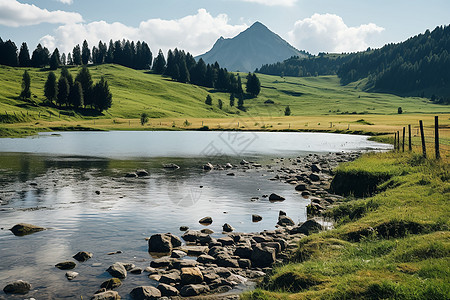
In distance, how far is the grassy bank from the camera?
30.5 ft

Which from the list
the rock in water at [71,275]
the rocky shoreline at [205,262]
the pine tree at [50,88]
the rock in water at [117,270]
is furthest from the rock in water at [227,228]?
the pine tree at [50,88]

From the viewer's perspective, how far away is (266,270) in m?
14.0

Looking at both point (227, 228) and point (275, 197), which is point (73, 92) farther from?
point (227, 228)

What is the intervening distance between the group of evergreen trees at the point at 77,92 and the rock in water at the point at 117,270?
150 m

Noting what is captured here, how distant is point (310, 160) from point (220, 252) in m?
37.5

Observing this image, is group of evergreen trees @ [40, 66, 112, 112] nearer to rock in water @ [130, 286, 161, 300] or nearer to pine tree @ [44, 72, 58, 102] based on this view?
pine tree @ [44, 72, 58, 102]

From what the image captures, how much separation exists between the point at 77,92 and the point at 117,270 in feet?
498

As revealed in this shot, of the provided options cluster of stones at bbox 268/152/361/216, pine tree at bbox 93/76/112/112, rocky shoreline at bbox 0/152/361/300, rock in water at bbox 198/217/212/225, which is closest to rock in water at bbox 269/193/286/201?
cluster of stones at bbox 268/152/361/216

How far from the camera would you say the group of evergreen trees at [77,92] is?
149 meters

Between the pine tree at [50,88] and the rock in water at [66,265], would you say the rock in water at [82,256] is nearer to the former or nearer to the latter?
the rock in water at [66,265]

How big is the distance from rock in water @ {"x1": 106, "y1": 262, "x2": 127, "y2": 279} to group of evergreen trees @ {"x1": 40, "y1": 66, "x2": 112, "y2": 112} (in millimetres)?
150084

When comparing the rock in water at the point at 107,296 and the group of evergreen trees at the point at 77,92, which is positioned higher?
the group of evergreen trees at the point at 77,92

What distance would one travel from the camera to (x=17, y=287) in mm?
12102

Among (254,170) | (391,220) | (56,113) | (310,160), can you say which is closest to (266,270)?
(391,220)
